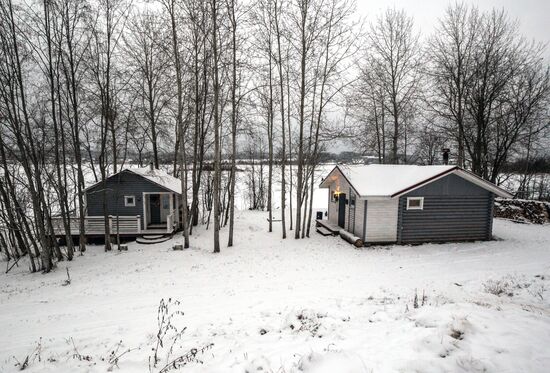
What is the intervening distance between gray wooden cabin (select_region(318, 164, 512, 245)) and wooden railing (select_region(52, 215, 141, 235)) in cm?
1258

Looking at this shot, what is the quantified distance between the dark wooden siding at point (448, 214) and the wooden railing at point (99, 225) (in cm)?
1458

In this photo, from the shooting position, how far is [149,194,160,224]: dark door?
17141mm

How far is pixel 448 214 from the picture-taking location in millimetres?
12852

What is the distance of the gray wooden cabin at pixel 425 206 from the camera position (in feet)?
40.5

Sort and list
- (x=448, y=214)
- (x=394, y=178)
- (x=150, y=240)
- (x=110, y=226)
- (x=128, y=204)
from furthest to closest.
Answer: (x=128, y=204) < (x=110, y=226) < (x=150, y=240) < (x=394, y=178) < (x=448, y=214)

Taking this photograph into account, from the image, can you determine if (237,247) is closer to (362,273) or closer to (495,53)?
(362,273)

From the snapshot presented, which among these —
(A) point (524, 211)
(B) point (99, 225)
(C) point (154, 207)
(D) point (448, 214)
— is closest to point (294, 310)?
(D) point (448, 214)

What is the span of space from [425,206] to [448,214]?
134 centimetres

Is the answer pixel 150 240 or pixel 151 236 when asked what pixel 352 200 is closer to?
pixel 150 240

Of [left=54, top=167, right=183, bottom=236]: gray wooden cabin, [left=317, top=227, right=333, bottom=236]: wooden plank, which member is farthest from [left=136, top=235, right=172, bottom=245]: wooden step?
[left=317, top=227, right=333, bottom=236]: wooden plank

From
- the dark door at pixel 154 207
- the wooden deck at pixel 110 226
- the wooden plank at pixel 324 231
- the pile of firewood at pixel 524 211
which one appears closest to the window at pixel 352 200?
the wooden plank at pixel 324 231

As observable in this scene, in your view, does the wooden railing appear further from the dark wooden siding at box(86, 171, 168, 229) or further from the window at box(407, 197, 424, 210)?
the window at box(407, 197, 424, 210)

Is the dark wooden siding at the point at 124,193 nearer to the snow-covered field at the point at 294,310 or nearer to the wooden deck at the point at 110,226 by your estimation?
the wooden deck at the point at 110,226

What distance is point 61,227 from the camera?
48.9 feet
